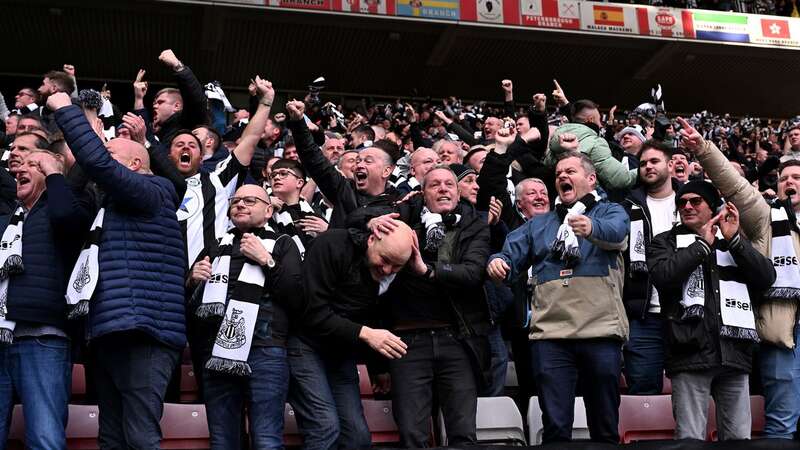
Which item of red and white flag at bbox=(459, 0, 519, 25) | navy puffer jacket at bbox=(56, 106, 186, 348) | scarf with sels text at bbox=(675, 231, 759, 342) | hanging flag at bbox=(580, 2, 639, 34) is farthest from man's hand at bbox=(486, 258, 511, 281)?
hanging flag at bbox=(580, 2, 639, 34)

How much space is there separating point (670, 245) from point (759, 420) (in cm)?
100

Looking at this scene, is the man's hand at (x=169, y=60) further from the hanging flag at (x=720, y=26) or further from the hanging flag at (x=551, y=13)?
the hanging flag at (x=720, y=26)

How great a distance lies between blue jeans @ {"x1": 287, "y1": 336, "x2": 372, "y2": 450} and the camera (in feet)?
11.0

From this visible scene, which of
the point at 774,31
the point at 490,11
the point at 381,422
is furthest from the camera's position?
the point at 774,31

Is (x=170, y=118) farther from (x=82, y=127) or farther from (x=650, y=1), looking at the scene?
(x=650, y=1)

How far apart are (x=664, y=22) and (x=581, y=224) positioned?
1215 cm

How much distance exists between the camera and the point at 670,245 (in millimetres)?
4133

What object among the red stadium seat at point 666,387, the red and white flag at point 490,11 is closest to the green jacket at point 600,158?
the red stadium seat at point 666,387

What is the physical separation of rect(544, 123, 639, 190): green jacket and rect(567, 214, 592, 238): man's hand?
174cm

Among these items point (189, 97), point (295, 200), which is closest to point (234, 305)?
point (295, 200)

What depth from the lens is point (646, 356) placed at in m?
4.33

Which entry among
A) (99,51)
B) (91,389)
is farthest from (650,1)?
(91,389)

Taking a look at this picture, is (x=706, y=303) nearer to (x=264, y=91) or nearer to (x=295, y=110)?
(x=295, y=110)

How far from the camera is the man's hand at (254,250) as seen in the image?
3.48 metres
